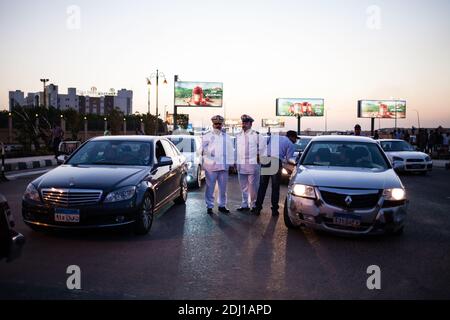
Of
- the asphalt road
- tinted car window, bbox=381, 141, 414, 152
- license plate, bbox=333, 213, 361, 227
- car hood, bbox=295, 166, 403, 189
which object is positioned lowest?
the asphalt road

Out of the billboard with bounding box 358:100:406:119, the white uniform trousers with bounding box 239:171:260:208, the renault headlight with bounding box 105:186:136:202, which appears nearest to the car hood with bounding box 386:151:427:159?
the white uniform trousers with bounding box 239:171:260:208

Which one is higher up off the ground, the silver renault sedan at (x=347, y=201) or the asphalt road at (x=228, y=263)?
the silver renault sedan at (x=347, y=201)

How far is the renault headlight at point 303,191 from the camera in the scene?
5.88 meters

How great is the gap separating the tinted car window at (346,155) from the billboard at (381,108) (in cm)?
5442

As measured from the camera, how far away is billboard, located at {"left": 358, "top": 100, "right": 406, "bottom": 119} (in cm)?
5862

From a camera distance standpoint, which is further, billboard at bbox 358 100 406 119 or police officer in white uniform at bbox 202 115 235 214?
billboard at bbox 358 100 406 119

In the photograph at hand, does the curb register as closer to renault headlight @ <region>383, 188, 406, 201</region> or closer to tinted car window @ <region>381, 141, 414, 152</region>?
renault headlight @ <region>383, 188, 406, 201</region>

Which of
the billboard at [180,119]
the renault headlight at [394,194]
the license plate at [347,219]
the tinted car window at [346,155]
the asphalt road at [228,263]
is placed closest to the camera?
the asphalt road at [228,263]

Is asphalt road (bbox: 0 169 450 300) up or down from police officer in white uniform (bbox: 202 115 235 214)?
down

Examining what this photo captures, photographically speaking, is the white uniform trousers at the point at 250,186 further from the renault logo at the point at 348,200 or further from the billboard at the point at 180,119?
the billboard at the point at 180,119

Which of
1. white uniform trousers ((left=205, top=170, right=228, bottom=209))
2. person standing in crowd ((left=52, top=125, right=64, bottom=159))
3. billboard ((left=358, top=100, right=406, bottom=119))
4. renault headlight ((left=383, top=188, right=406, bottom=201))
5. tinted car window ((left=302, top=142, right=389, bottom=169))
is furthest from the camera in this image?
billboard ((left=358, top=100, right=406, bottom=119))

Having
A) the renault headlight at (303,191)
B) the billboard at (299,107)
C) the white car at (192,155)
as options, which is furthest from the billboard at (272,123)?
the renault headlight at (303,191)

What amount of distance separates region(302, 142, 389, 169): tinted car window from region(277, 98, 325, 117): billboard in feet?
172
